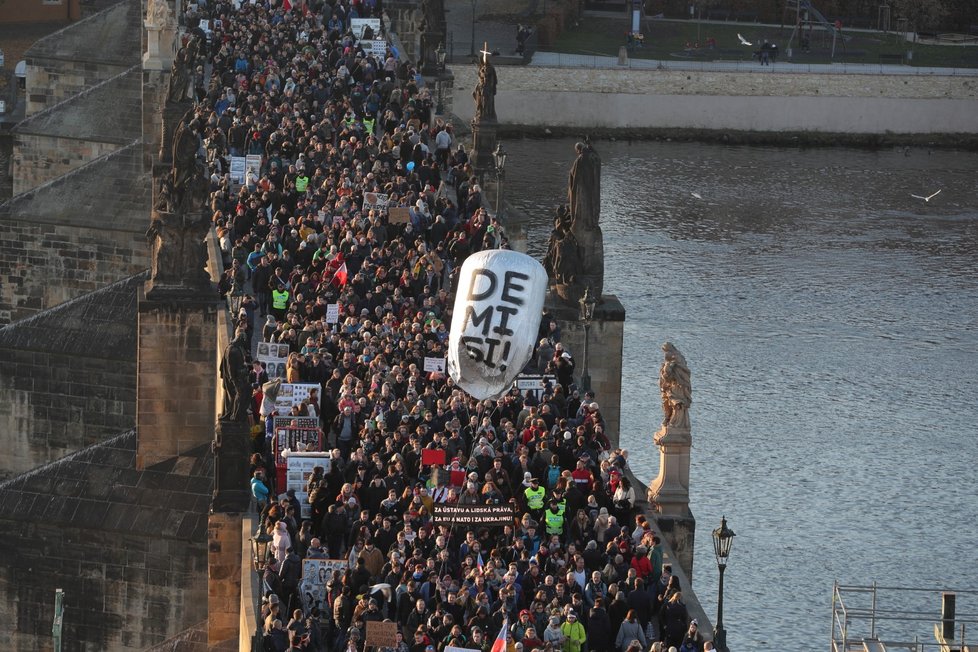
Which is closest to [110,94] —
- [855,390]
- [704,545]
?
[855,390]

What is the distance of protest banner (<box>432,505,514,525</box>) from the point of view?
101 feet

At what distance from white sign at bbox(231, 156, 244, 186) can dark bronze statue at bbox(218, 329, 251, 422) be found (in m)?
14.0

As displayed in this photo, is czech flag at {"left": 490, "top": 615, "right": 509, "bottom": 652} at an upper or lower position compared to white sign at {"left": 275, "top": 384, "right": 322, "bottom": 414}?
lower

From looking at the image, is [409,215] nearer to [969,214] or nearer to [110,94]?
[110,94]

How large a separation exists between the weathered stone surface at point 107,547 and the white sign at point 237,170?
24.0 feet

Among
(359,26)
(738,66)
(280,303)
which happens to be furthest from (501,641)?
(738,66)

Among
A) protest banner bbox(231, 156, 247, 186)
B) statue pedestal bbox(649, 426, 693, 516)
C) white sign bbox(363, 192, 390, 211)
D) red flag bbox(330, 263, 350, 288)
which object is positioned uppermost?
protest banner bbox(231, 156, 247, 186)

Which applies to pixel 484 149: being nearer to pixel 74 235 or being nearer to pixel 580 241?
pixel 74 235

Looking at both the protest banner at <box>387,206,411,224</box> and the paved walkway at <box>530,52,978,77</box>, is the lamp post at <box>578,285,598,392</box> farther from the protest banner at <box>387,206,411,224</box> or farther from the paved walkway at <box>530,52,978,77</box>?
the paved walkway at <box>530,52,978,77</box>

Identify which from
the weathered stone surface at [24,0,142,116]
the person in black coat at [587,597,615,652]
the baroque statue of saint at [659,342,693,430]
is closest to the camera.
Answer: the person in black coat at [587,597,615,652]

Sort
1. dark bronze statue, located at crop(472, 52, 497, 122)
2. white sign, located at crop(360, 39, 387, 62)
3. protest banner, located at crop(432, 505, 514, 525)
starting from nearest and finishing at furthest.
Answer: protest banner, located at crop(432, 505, 514, 525) → white sign, located at crop(360, 39, 387, 62) → dark bronze statue, located at crop(472, 52, 497, 122)

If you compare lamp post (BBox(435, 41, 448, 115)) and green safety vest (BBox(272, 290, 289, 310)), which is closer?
green safety vest (BBox(272, 290, 289, 310))

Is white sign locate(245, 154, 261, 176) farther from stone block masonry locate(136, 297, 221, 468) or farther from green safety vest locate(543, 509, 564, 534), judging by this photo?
green safety vest locate(543, 509, 564, 534)

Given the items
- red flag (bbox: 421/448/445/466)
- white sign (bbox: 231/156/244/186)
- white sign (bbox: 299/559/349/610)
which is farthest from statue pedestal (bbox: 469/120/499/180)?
white sign (bbox: 299/559/349/610)
